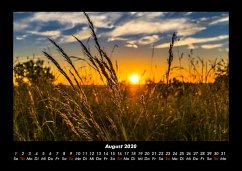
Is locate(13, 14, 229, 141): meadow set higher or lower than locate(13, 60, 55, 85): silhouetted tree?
lower

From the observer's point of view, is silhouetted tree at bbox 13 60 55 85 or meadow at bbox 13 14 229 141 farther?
silhouetted tree at bbox 13 60 55 85

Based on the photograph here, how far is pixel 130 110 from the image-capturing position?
1.97m

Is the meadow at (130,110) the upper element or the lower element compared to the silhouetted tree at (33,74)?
lower

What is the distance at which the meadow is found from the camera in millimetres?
1650

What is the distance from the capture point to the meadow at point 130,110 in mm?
1650

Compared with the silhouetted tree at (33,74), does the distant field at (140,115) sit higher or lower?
lower

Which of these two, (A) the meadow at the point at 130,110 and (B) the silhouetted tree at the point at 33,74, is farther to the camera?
(B) the silhouetted tree at the point at 33,74

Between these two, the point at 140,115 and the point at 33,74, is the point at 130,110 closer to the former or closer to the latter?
the point at 140,115
